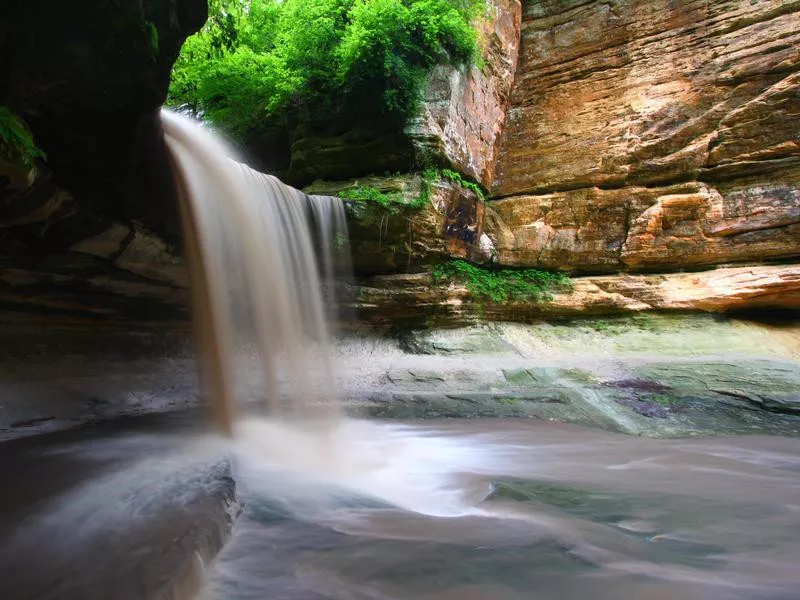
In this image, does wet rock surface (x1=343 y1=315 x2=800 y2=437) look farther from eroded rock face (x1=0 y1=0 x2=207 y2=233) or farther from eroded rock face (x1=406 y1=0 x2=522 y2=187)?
eroded rock face (x1=0 y1=0 x2=207 y2=233)

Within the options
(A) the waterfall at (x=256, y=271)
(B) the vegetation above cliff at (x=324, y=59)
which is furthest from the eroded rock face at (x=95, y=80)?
(B) the vegetation above cliff at (x=324, y=59)

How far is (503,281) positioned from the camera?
8680 millimetres

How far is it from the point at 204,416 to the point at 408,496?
3.46 metres

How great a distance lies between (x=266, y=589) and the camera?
1.76m

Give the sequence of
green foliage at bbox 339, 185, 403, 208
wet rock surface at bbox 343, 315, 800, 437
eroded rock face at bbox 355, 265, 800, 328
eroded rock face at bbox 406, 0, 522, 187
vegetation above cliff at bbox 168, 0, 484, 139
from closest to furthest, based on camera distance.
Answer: wet rock surface at bbox 343, 315, 800, 437 < eroded rock face at bbox 355, 265, 800, 328 < green foliage at bbox 339, 185, 403, 208 < vegetation above cliff at bbox 168, 0, 484, 139 < eroded rock face at bbox 406, 0, 522, 187

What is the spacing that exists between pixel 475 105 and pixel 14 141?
830cm

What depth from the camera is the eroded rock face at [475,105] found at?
808 centimetres

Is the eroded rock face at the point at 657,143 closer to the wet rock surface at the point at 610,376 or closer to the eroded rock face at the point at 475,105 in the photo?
the eroded rock face at the point at 475,105

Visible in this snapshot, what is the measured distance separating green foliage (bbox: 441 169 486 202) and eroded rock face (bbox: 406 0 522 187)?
0.60 ft

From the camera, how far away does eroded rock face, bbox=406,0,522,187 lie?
8078 mm

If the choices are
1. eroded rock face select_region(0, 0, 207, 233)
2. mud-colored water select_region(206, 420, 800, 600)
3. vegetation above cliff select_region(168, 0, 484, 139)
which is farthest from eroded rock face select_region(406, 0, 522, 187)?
mud-colored water select_region(206, 420, 800, 600)

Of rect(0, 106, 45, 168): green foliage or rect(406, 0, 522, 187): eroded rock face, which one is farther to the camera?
rect(406, 0, 522, 187): eroded rock face

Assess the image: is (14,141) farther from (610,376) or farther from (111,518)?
(610,376)

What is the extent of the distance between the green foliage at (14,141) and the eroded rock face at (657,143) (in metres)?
7.61
